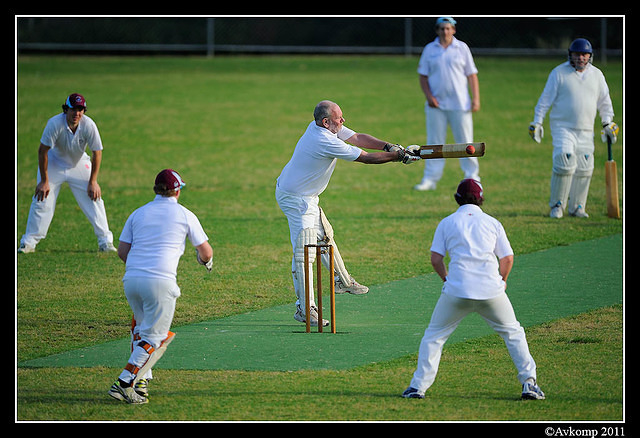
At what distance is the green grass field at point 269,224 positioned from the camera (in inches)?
288

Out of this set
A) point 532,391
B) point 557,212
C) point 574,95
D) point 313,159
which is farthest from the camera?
point 557,212

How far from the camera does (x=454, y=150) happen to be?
8.70m

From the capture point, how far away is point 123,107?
1065 inches

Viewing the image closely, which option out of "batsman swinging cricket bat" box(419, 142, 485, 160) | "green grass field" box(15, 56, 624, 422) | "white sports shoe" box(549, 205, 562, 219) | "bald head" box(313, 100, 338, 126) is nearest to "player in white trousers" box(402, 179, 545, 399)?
"green grass field" box(15, 56, 624, 422)

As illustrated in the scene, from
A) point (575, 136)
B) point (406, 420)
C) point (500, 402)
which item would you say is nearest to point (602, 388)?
point (500, 402)

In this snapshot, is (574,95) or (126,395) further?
(574,95)

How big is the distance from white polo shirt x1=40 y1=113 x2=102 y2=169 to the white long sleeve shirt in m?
6.31

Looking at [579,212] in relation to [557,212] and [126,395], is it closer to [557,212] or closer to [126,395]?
[557,212]

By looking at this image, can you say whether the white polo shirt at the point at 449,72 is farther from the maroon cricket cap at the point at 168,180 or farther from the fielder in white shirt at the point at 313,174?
the maroon cricket cap at the point at 168,180

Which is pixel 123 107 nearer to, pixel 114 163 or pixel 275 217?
pixel 114 163

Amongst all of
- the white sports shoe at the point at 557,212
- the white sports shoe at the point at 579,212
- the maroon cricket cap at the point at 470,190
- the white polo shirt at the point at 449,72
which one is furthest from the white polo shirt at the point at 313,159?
the white polo shirt at the point at 449,72

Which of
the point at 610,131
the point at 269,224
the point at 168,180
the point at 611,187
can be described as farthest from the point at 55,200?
the point at 611,187

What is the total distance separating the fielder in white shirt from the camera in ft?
30.2

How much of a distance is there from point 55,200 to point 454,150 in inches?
248
